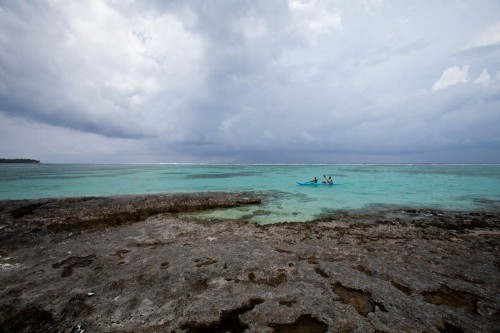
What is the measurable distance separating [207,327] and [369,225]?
40.0 feet

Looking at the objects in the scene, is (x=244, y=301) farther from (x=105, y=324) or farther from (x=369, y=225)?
(x=369, y=225)

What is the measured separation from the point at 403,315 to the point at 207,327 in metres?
4.63

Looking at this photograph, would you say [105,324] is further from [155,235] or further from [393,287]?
[393,287]

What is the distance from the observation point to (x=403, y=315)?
5.15 metres

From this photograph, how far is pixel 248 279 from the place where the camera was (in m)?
6.75

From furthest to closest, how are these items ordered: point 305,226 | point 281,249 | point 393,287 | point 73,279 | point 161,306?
point 305,226, point 281,249, point 73,279, point 393,287, point 161,306

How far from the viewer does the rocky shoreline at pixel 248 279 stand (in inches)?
197

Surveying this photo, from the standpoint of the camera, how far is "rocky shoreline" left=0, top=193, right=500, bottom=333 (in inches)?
197

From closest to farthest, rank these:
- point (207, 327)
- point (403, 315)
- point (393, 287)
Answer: point (207, 327)
point (403, 315)
point (393, 287)

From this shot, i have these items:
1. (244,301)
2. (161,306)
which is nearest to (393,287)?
A: (244,301)

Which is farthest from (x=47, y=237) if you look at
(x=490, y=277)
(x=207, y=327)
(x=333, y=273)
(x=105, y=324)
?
(x=490, y=277)

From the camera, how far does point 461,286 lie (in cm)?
651

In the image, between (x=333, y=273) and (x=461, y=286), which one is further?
(x=333, y=273)

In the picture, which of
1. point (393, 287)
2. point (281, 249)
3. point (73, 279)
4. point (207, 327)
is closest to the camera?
point (207, 327)
